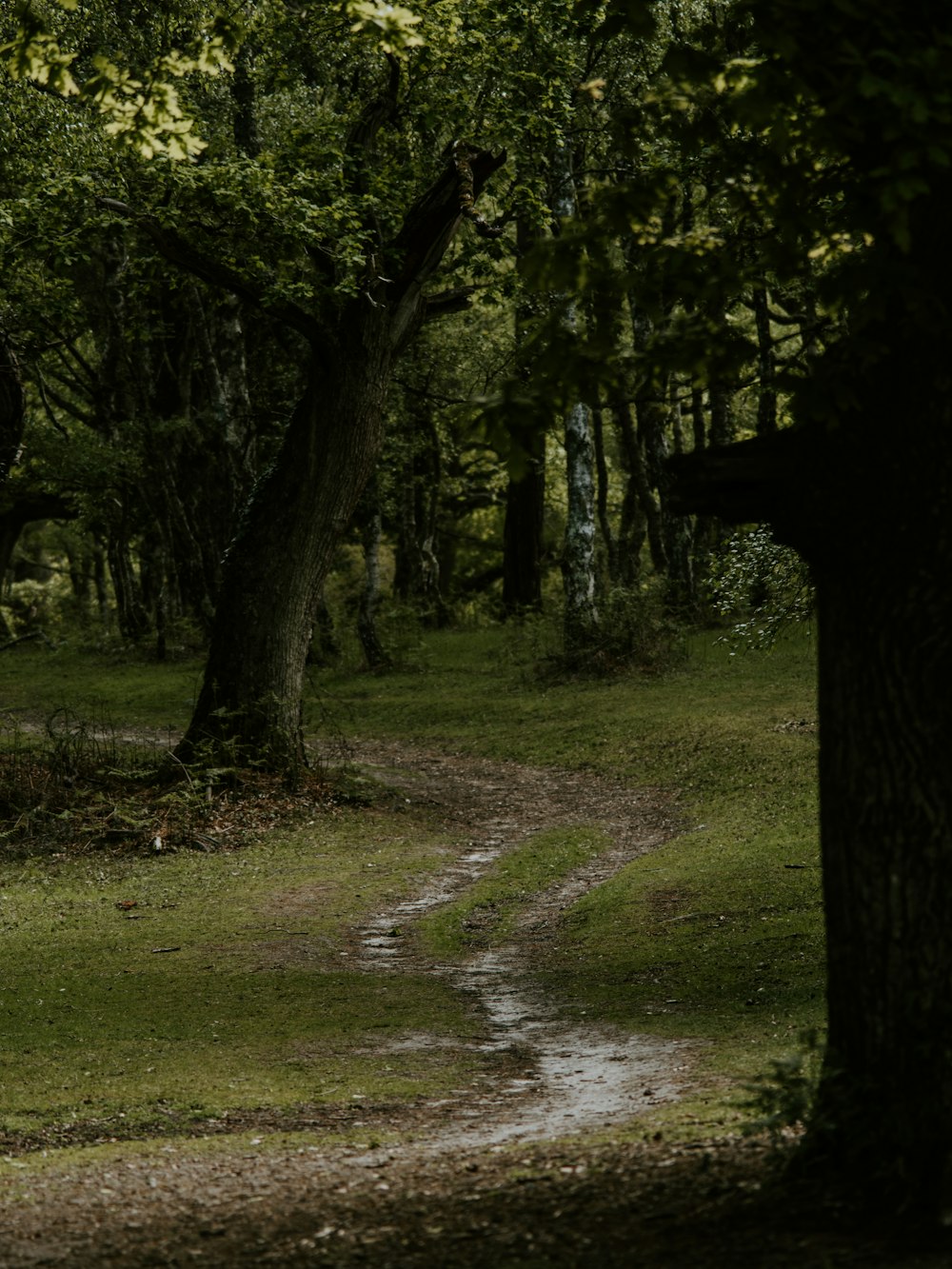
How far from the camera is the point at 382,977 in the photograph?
11219 mm

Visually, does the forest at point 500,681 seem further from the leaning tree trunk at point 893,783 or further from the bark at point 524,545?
the bark at point 524,545

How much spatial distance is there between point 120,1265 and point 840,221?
522cm

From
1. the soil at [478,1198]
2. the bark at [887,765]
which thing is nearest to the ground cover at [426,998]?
the soil at [478,1198]

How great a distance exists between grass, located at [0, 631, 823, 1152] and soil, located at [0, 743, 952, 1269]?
62 centimetres

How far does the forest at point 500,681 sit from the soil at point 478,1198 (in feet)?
0.12

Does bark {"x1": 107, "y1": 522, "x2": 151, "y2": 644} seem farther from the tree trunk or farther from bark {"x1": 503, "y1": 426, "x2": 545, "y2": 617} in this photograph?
the tree trunk

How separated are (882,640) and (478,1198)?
2796mm

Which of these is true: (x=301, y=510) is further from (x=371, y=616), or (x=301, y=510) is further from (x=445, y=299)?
(x=371, y=616)

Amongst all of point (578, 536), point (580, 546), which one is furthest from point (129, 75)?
point (580, 546)

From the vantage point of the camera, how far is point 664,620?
91.6 feet

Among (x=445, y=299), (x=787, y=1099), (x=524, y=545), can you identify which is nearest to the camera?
(x=787, y=1099)

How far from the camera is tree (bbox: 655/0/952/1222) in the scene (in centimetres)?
514

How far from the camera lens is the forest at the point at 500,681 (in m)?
5.27

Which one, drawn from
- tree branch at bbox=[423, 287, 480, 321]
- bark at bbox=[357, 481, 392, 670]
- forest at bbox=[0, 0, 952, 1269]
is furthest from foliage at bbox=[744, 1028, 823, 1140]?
bark at bbox=[357, 481, 392, 670]
